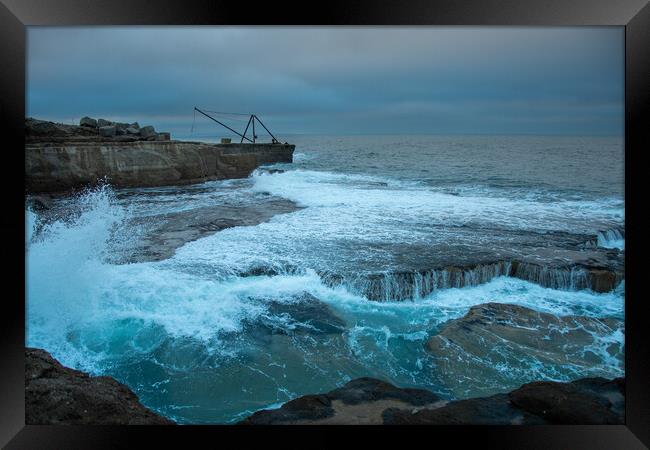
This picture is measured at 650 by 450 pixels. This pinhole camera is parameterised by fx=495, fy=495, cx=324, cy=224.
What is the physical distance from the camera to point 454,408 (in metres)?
3.62

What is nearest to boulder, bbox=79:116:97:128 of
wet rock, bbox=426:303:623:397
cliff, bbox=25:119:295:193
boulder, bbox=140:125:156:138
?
cliff, bbox=25:119:295:193

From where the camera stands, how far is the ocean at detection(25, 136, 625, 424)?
4289mm

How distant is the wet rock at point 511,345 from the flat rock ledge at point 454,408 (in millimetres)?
522

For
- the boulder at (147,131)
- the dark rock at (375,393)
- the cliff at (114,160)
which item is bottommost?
the dark rock at (375,393)

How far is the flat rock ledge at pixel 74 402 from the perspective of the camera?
3.38m

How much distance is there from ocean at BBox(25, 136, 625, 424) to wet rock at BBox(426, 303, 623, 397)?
0.08 feet

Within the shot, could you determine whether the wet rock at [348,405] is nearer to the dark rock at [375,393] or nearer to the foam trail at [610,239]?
the dark rock at [375,393]

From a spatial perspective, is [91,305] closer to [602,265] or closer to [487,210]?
[602,265]

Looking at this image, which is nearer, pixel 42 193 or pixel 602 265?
pixel 602 265

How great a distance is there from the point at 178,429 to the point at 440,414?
181cm

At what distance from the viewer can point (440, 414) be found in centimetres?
348

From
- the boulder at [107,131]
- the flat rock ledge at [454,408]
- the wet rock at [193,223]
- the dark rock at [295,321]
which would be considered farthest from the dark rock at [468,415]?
the boulder at [107,131]
